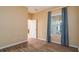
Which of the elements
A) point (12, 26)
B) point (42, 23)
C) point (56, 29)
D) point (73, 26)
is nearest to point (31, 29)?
point (12, 26)

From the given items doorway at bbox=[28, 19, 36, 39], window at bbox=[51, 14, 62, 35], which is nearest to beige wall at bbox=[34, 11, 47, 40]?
window at bbox=[51, 14, 62, 35]

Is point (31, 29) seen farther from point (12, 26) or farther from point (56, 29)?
point (56, 29)

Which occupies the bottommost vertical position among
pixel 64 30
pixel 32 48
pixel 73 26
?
pixel 32 48

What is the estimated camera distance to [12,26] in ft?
8.60

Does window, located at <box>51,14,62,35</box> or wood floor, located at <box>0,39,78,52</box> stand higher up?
window, located at <box>51,14,62,35</box>

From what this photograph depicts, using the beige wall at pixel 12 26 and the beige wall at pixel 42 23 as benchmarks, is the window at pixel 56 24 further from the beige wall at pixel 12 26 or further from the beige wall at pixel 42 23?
the beige wall at pixel 12 26

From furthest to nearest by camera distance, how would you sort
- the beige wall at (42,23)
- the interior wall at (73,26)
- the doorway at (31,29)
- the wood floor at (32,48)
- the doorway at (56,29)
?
1. the beige wall at (42,23)
2. the doorway at (56,29)
3. the doorway at (31,29)
4. the interior wall at (73,26)
5. the wood floor at (32,48)

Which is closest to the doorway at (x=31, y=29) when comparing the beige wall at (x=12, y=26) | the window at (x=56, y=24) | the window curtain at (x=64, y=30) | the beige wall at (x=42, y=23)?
the beige wall at (x=12, y=26)

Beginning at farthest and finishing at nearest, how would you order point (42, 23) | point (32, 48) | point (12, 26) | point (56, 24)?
point (42, 23) < point (56, 24) < point (12, 26) < point (32, 48)

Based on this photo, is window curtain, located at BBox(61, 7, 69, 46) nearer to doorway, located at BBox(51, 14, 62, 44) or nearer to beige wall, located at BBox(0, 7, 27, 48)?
Result: doorway, located at BBox(51, 14, 62, 44)

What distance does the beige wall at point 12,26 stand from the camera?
235cm

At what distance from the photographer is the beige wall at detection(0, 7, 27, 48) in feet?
7.71
